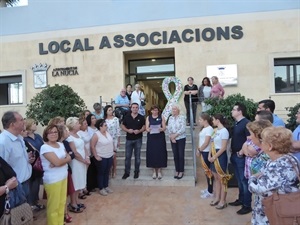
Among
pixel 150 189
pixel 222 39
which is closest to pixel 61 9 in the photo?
pixel 222 39

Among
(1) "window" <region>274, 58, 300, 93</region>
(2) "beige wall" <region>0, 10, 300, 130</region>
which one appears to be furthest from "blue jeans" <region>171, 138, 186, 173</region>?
(1) "window" <region>274, 58, 300, 93</region>

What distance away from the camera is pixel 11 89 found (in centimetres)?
1290

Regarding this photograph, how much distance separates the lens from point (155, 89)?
13.6m

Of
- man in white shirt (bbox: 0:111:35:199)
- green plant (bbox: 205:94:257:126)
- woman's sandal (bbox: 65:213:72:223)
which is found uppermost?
green plant (bbox: 205:94:257:126)

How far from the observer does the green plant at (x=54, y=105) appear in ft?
29.5

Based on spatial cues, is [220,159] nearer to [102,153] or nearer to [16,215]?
[102,153]

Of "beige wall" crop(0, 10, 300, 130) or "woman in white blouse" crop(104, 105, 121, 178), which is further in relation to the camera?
"beige wall" crop(0, 10, 300, 130)

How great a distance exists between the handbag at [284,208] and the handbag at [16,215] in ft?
7.73

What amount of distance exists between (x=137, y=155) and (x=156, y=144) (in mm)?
497

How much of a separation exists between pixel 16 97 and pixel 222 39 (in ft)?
28.2

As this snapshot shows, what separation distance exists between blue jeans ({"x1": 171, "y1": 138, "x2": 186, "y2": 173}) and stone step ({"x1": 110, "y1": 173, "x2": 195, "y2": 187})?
0.24 m

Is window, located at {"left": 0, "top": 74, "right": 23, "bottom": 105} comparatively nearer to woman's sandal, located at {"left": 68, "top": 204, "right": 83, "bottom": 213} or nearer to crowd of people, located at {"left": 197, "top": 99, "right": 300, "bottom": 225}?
woman's sandal, located at {"left": 68, "top": 204, "right": 83, "bottom": 213}

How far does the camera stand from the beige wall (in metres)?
10.7

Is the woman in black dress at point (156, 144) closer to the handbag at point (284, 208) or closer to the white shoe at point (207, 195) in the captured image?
the white shoe at point (207, 195)
